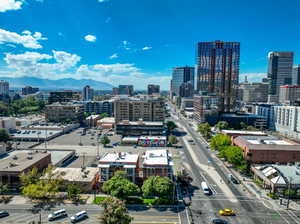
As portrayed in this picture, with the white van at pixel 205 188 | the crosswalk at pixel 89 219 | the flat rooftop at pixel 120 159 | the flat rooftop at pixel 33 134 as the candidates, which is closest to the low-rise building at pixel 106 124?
the flat rooftop at pixel 33 134

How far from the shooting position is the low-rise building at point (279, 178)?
40844mm

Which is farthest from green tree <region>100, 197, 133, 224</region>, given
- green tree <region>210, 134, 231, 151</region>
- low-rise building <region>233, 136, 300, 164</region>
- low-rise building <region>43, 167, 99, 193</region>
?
green tree <region>210, 134, 231, 151</region>

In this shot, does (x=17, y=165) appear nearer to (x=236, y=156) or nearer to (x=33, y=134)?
(x=33, y=134)

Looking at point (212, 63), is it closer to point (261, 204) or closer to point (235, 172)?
point (235, 172)

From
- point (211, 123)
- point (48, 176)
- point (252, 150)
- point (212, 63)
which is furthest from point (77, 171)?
point (212, 63)

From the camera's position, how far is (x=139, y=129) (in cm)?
9469

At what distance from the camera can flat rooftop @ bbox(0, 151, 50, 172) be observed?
43388mm

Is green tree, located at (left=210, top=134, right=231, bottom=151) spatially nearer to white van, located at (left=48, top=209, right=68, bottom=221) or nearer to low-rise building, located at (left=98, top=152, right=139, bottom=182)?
low-rise building, located at (left=98, top=152, right=139, bottom=182)

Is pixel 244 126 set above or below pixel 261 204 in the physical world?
above

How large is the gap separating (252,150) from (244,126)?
61122 mm

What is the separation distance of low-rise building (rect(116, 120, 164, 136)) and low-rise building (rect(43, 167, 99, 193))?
48.6m

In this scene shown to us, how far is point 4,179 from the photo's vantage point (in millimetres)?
42625

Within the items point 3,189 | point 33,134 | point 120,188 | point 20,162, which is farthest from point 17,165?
point 33,134

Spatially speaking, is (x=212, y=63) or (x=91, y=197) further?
(x=212, y=63)
